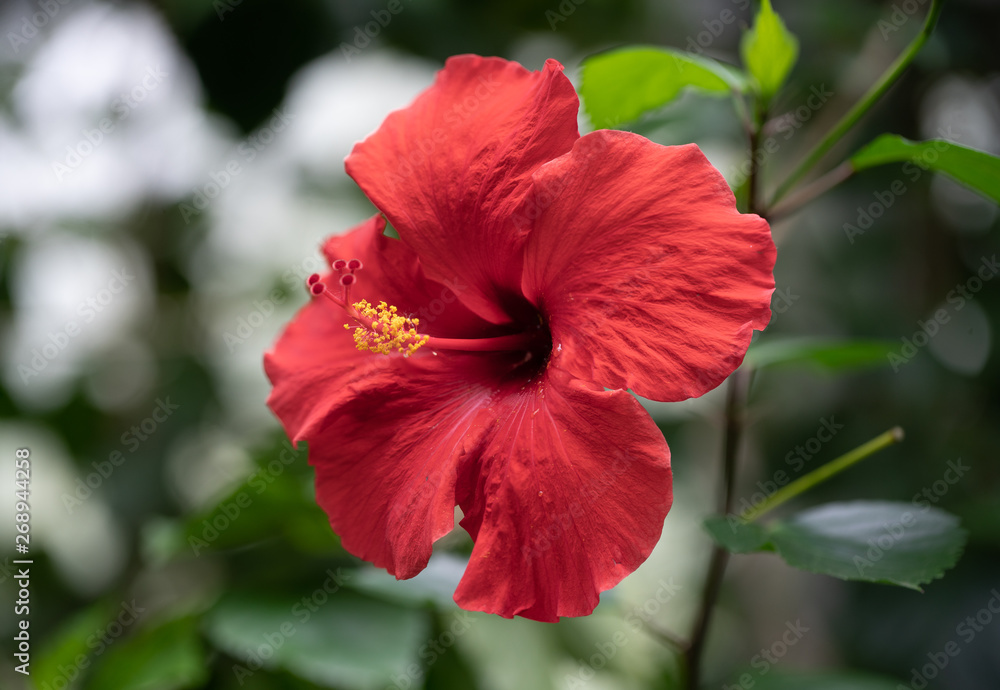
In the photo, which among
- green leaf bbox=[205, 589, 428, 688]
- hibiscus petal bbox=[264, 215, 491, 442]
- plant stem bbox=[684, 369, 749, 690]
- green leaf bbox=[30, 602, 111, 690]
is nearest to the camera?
hibiscus petal bbox=[264, 215, 491, 442]

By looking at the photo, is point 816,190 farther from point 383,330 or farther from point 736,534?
point 383,330

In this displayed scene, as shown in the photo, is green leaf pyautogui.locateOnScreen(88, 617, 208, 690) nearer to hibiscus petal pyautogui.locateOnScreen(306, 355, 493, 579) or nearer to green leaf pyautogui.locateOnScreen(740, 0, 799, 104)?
hibiscus petal pyautogui.locateOnScreen(306, 355, 493, 579)

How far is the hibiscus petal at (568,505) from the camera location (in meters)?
0.65

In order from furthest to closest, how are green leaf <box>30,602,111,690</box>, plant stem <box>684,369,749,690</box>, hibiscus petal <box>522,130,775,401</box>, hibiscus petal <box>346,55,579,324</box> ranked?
green leaf <box>30,602,111,690</box> → plant stem <box>684,369,749,690</box> → hibiscus petal <box>346,55,579,324</box> → hibiscus petal <box>522,130,775,401</box>

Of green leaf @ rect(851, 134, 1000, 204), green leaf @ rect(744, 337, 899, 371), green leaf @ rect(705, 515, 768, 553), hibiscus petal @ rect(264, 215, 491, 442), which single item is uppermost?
green leaf @ rect(851, 134, 1000, 204)

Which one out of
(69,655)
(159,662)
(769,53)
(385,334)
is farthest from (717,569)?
(69,655)

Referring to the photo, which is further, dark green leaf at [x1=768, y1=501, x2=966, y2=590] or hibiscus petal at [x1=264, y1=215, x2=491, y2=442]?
hibiscus petal at [x1=264, y1=215, x2=491, y2=442]

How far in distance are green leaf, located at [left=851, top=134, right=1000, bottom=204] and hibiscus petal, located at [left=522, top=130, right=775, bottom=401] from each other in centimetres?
29

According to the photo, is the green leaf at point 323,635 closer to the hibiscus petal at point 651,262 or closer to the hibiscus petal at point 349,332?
the hibiscus petal at point 349,332

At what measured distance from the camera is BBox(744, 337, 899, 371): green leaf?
1.04 metres

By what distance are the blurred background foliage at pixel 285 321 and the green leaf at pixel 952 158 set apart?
0.52m

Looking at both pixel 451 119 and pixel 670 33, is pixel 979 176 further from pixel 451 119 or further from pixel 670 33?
pixel 670 33

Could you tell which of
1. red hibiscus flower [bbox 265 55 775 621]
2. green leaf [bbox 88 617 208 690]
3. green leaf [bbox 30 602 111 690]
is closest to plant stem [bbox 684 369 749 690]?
red hibiscus flower [bbox 265 55 775 621]

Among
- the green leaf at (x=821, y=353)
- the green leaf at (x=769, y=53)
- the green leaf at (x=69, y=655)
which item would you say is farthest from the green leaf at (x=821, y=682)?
the green leaf at (x=69, y=655)
